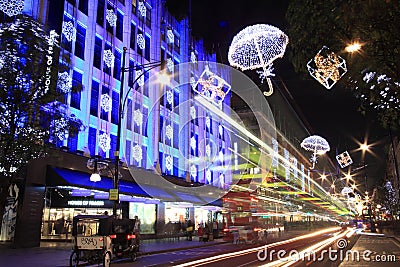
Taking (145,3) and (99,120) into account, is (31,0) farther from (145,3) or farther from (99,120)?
(145,3)

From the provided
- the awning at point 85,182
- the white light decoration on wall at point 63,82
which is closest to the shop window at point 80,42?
the awning at point 85,182

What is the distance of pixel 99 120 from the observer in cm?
3005

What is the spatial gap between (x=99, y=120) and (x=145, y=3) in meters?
16.0

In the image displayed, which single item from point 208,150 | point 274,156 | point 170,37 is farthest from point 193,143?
point 274,156

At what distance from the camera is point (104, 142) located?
98.6 ft

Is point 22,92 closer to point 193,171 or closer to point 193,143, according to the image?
point 193,171

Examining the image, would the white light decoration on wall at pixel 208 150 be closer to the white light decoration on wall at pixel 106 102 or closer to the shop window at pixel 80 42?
the white light decoration on wall at pixel 106 102

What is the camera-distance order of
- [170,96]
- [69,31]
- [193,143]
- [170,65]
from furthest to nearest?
1. [193,143]
2. [170,65]
3. [170,96]
4. [69,31]

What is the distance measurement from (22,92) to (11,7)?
1437cm

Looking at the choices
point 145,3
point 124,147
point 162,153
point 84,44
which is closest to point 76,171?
point 124,147

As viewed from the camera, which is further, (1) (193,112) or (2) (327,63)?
(1) (193,112)

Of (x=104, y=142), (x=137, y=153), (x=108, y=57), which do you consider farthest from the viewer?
(x=137, y=153)

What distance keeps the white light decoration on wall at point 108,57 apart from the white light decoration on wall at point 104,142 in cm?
630

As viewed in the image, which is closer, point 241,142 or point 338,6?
point 338,6
